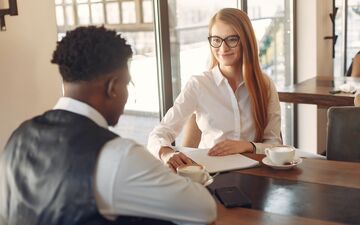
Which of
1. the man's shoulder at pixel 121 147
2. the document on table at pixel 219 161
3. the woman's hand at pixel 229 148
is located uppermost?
the man's shoulder at pixel 121 147

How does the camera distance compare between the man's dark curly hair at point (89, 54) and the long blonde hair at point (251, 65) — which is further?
the long blonde hair at point (251, 65)

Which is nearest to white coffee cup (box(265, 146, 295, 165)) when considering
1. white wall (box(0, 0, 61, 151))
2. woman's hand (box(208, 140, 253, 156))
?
woman's hand (box(208, 140, 253, 156))

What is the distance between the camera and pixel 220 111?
217 cm

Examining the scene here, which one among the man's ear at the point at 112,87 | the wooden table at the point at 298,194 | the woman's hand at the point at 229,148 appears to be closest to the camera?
the man's ear at the point at 112,87

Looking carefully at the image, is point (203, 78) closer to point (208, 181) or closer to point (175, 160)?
point (175, 160)

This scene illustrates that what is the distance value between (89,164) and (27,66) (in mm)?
954

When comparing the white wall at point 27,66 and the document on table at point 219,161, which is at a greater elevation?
the white wall at point 27,66

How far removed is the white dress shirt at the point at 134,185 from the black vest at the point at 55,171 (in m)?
0.02

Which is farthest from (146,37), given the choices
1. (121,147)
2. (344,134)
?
(121,147)

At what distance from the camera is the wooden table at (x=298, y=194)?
4.05ft

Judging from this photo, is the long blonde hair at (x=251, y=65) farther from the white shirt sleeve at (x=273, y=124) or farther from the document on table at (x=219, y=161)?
the document on table at (x=219, y=161)

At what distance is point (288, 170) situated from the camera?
1.61 m

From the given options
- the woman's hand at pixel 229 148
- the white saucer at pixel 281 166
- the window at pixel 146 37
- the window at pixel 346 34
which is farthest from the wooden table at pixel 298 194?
the window at pixel 346 34

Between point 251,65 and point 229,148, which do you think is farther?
point 251,65
